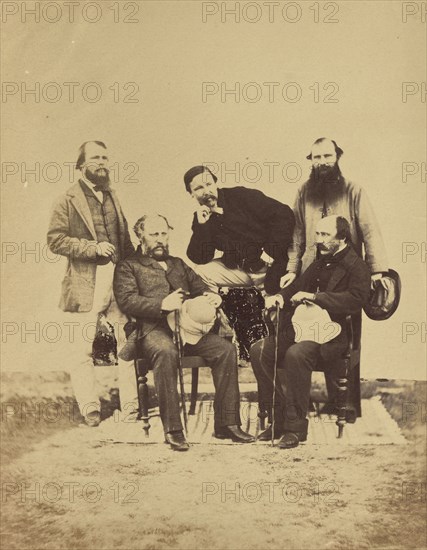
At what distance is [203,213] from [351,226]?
0.53 m

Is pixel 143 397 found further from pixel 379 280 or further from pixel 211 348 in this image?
pixel 379 280

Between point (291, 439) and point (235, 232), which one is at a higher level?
point (235, 232)

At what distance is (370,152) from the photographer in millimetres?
2070

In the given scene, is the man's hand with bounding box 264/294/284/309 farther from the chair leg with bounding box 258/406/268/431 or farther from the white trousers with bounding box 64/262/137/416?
the white trousers with bounding box 64/262/137/416

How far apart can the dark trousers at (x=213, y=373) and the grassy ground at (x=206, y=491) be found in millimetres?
126

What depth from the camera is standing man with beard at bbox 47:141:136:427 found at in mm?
2074

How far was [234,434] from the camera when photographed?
2.04m

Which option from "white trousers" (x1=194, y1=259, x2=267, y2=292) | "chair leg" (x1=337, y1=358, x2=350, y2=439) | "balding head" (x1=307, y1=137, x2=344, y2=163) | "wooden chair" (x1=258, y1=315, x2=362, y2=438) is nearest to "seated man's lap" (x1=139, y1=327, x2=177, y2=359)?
"white trousers" (x1=194, y1=259, x2=267, y2=292)

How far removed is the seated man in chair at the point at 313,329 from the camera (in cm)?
202

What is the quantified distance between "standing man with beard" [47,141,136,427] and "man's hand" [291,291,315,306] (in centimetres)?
60

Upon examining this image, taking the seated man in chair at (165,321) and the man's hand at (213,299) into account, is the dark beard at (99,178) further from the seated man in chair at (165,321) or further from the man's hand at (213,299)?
the man's hand at (213,299)

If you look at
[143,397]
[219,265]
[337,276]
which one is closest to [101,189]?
[219,265]

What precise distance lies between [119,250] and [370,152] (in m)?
0.96

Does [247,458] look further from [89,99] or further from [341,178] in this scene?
[89,99]
